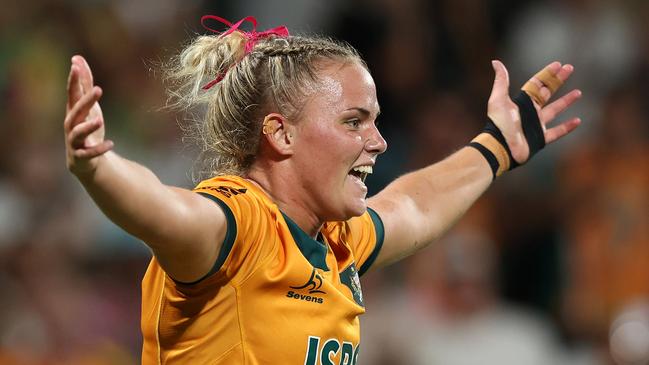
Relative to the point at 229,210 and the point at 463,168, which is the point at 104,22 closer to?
the point at 463,168

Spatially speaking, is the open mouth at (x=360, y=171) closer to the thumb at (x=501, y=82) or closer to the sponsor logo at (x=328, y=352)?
the sponsor logo at (x=328, y=352)

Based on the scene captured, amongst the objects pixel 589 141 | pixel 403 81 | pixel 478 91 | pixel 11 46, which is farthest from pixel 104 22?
pixel 589 141

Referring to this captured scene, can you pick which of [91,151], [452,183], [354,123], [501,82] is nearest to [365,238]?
[452,183]

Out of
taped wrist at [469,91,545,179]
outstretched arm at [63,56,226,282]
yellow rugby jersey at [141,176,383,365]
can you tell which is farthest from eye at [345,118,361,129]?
taped wrist at [469,91,545,179]

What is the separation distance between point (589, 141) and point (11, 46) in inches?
148

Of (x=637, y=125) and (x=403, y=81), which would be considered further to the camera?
(x=403, y=81)

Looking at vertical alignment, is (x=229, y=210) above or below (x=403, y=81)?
below

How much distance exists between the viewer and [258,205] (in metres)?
2.81

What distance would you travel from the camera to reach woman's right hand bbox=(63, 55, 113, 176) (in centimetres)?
224

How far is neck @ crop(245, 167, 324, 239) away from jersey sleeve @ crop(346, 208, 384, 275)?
335mm

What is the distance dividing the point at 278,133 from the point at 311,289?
1.39ft

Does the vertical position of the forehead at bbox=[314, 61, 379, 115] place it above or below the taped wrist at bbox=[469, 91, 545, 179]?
below

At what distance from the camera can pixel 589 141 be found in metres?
6.32

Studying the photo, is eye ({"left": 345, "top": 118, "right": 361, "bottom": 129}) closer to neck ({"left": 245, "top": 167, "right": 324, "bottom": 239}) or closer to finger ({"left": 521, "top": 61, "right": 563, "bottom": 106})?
neck ({"left": 245, "top": 167, "right": 324, "bottom": 239})
